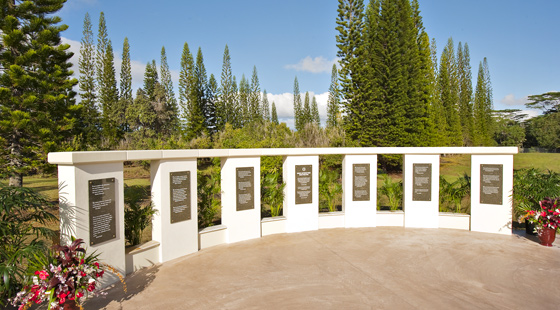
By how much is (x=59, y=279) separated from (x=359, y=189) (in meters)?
5.93

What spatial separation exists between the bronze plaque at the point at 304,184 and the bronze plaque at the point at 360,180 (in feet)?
3.36

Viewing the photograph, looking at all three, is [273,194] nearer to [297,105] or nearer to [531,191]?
[531,191]

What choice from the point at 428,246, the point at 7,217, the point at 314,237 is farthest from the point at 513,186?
the point at 7,217

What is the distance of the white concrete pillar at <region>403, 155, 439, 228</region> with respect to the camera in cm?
760

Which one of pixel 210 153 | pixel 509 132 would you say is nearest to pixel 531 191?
pixel 210 153

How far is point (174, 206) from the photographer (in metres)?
5.55

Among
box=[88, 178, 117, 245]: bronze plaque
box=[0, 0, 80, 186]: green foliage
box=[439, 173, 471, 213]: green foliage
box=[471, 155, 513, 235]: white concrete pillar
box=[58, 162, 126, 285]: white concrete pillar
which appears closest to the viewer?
box=[58, 162, 126, 285]: white concrete pillar

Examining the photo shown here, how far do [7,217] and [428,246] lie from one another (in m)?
6.41

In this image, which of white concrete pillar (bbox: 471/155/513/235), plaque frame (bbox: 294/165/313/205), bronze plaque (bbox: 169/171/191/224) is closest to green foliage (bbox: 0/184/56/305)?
bronze plaque (bbox: 169/171/191/224)

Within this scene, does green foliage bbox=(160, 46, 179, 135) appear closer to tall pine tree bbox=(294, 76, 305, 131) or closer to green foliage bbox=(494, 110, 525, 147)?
tall pine tree bbox=(294, 76, 305, 131)

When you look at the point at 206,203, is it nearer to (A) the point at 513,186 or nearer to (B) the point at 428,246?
(B) the point at 428,246

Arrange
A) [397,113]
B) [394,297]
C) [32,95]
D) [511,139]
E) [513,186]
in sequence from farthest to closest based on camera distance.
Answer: [511,139]
[397,113]
[32,95]
[513,186]
[394,297]

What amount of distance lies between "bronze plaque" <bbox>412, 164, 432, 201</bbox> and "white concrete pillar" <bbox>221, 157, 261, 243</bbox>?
3.61 m

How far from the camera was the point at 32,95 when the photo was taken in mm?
11602
